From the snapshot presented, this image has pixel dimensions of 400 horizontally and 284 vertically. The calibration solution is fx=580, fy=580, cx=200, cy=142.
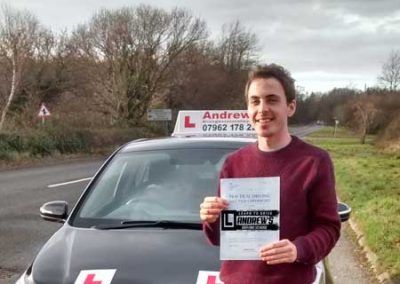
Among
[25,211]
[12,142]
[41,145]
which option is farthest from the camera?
[41,145]

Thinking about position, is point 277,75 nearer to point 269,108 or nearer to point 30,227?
point 269,108

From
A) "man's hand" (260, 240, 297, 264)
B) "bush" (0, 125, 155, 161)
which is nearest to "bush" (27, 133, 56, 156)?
"bush" (0, 125, 155, 161)

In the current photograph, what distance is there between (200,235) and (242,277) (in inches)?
50.0

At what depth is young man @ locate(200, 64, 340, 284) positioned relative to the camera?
230 centimetres

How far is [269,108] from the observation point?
7.92ft

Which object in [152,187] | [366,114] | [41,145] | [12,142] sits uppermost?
[152,187]

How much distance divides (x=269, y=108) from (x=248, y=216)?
0.46 meters

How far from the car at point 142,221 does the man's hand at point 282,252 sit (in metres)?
0.81

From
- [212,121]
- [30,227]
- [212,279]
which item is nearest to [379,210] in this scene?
[212,121]

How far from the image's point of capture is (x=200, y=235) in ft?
12.0

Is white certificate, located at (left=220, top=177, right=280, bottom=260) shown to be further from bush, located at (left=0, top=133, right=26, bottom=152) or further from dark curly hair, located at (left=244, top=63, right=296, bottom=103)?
bush, located at (left=0, top=133, right=26, bottom=152)

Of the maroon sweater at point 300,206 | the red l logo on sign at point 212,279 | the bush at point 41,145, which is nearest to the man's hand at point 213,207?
the maroon sweater at point 300,206

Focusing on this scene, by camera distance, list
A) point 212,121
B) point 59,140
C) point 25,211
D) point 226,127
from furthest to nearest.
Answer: point 59,140
point 25,211
point 212,121
point 226,127

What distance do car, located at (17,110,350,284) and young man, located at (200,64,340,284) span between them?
0.72 metres
